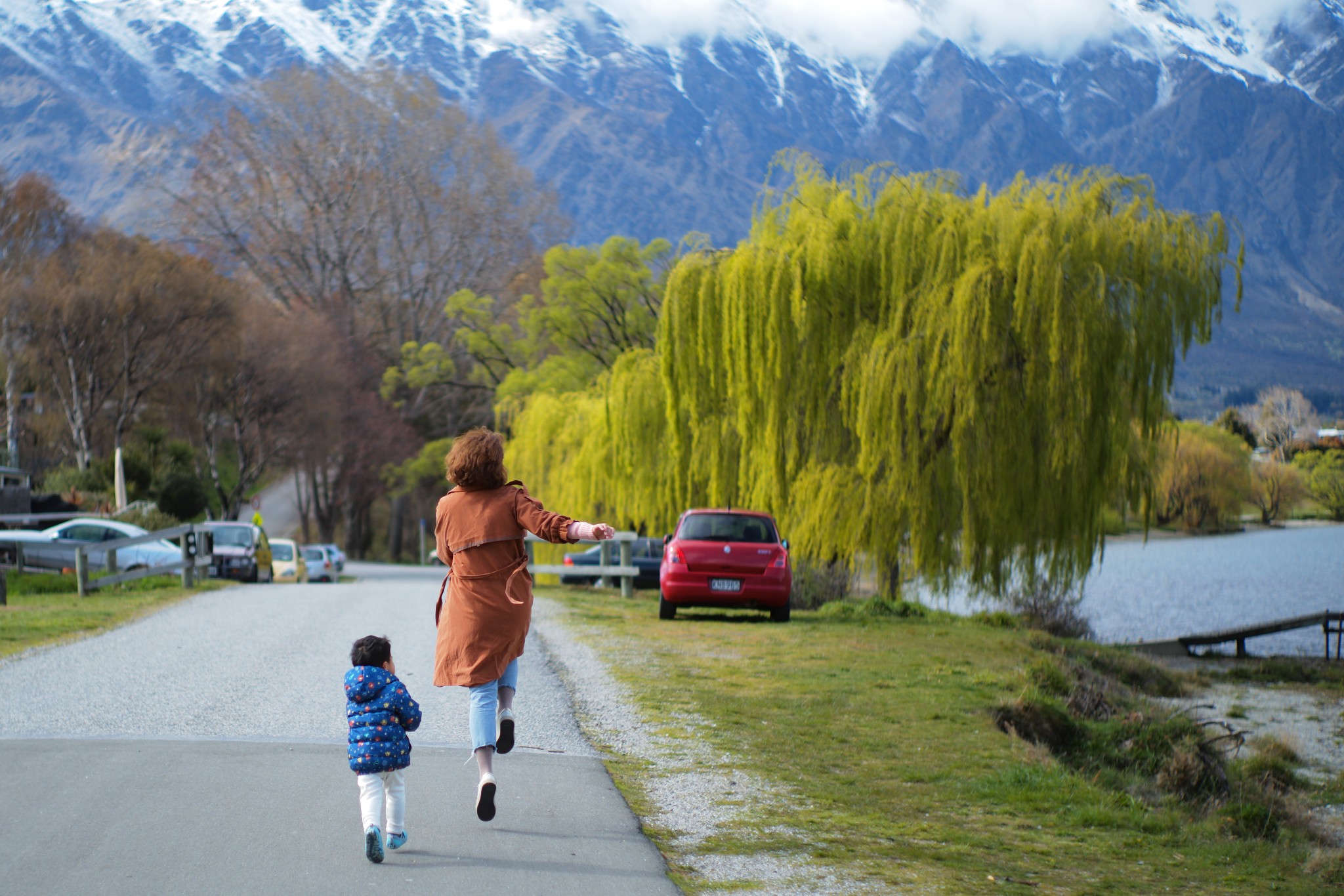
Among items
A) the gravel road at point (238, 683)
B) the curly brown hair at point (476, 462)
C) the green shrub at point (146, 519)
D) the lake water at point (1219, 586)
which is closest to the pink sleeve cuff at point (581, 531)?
the curly brown hair at point (476, 462)

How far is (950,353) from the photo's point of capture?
19.3 metres

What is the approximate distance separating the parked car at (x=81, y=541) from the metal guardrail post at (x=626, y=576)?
8.86 metres

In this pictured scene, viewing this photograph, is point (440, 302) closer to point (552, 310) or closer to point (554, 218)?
point (554, 218)

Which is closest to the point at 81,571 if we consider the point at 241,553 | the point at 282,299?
the point at 241,553

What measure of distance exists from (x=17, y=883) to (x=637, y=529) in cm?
2416

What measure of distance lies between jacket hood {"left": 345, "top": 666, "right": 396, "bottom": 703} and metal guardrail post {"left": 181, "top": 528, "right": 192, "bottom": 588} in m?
18.9

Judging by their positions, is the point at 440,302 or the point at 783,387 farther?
the point at 440,302

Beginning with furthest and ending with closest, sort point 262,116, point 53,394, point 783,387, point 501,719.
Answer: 1. point 262,116
2. point 53,394
3. point 783,387
4. point 501,719

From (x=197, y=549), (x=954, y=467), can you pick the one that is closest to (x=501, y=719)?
(x=954, y=467)

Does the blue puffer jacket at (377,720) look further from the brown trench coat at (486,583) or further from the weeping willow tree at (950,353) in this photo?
the weeping willow tree at (950,353)

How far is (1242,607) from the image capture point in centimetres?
3875

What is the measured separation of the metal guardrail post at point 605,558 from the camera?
23.2 meters

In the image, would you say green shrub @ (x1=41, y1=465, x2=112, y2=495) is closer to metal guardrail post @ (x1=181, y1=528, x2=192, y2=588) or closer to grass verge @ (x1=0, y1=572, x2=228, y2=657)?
grass verge @ (x1=0, y1=572, x2=228, y2=657)

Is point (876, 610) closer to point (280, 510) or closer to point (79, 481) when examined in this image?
point (79, 481)
